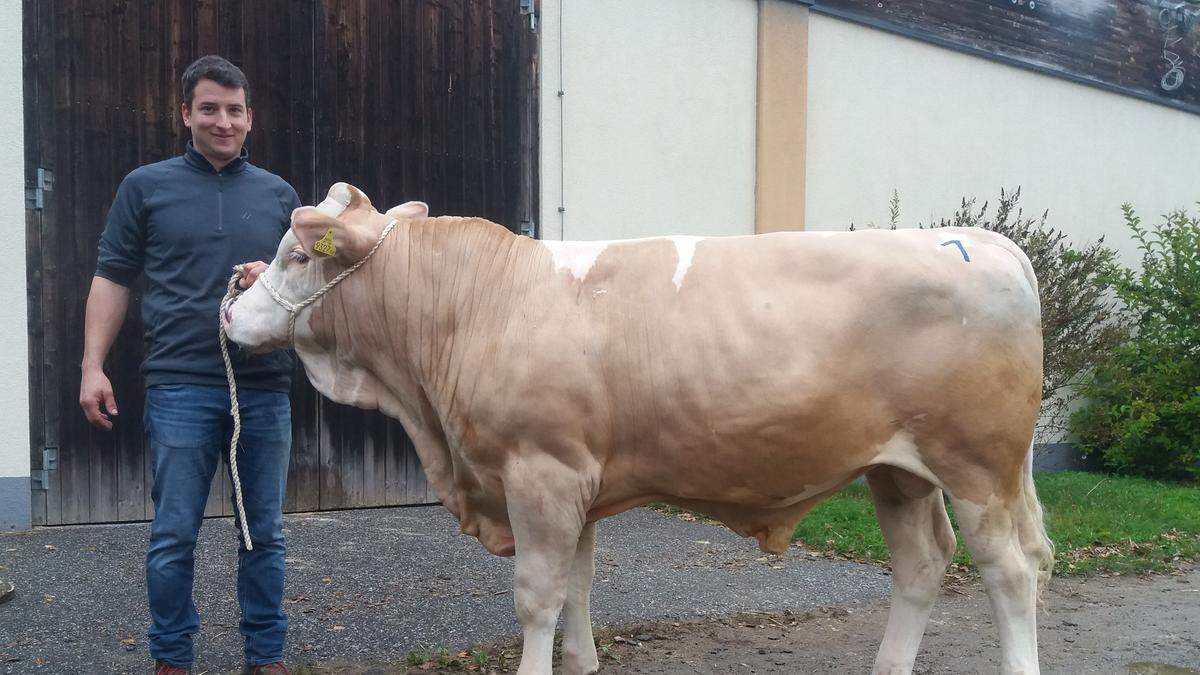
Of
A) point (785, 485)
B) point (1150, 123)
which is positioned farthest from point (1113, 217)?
point (785, 485)

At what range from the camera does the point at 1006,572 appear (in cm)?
334

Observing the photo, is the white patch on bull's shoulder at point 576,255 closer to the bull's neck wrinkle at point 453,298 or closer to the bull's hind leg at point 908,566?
the bull's neck wrinkle at point 453,298

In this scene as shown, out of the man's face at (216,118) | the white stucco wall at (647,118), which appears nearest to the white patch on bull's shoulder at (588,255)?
the man's face at (216,118)

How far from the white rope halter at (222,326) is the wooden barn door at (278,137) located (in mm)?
3674

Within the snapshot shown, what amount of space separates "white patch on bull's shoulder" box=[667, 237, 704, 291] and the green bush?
8852 mm

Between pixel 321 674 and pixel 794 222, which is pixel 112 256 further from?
pixel 794 222

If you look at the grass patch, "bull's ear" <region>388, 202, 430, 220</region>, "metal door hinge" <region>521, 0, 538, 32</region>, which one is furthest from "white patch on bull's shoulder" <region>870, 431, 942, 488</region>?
"metal door hinge" <region>521, 0, 538, 32</region>

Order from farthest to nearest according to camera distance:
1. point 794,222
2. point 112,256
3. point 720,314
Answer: point 794,222
point 112,256
point 720,314

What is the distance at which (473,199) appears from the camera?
26.4 ft

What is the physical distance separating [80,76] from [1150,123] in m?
12.0

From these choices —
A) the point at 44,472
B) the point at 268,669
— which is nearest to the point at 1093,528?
the point at 268,669

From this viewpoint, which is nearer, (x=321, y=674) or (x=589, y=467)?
(x=589, y=467)

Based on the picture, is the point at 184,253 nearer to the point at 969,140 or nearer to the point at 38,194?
the point at 38,194

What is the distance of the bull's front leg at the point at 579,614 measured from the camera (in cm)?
379
